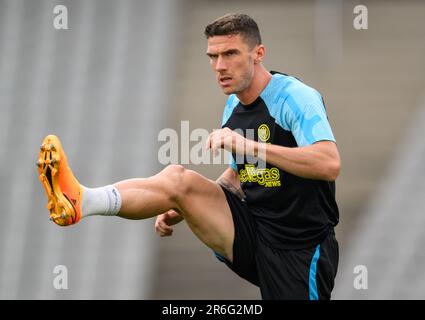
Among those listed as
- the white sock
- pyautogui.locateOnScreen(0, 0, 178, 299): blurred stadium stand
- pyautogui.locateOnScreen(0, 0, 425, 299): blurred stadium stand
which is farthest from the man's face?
pyautogui.locateOnScreen(0, 0, 178, 299): blurred stadium stand

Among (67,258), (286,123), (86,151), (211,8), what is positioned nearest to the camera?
(286,123)

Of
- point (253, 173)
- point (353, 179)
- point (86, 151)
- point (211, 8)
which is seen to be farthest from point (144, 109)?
point (253, 173)

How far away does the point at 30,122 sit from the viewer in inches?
340

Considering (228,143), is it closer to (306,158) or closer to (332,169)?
(306,158)

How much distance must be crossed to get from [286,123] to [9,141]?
Answer: 17.8 feet

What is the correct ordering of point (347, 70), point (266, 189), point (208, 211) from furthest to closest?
point (347, 70)
point (266, 189)
point (208, 211)

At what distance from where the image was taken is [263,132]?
3.76 m

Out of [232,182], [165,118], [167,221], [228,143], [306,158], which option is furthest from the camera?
[165,118]

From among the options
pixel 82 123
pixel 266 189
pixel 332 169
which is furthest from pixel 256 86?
pixel 82 123

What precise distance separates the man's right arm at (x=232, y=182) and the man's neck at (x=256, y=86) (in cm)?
45

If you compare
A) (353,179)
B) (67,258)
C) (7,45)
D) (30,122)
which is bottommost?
(67,258)

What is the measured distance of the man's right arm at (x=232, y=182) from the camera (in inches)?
159

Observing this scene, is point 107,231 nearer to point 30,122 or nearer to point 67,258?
point 67,258

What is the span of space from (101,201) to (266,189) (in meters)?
0.84
